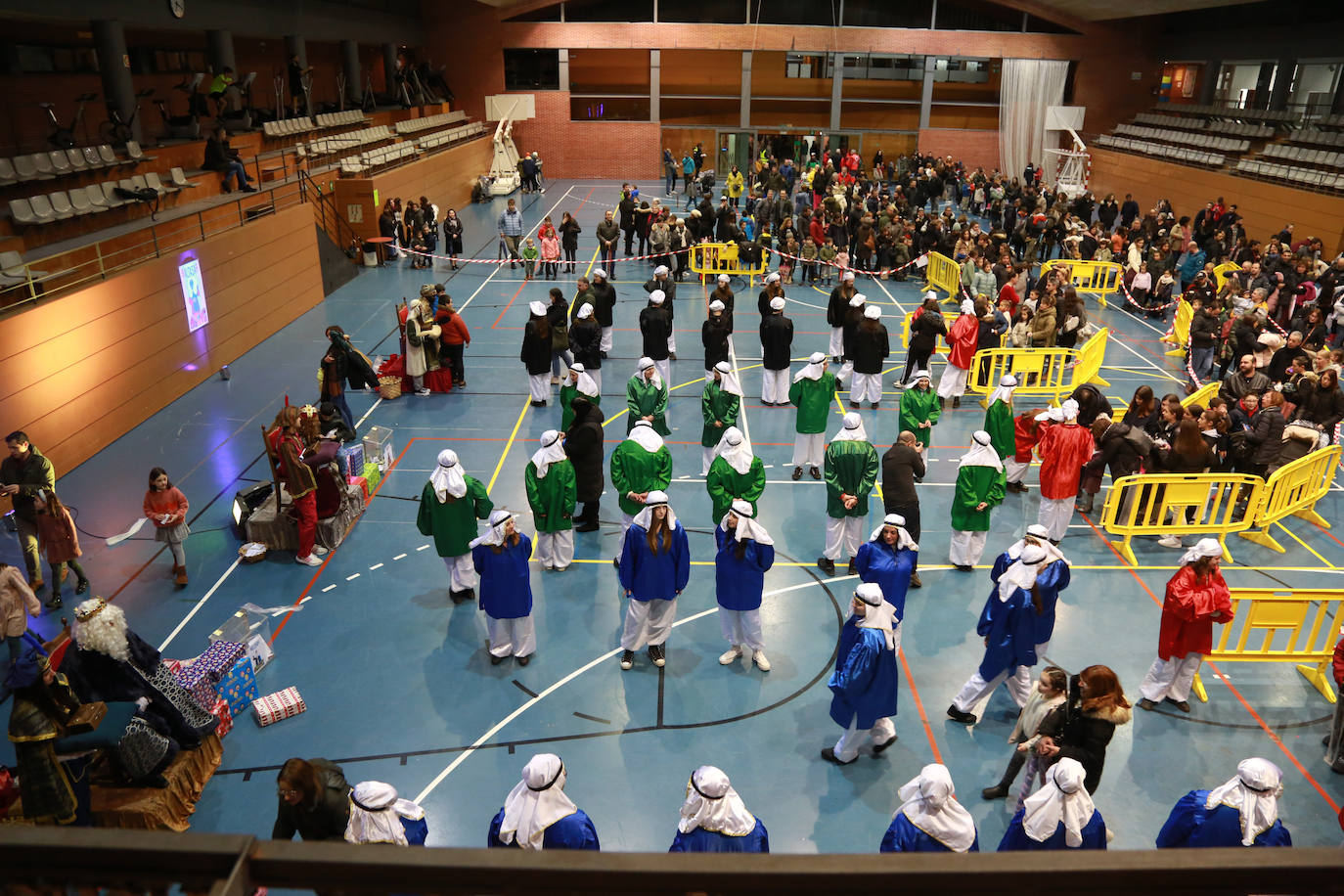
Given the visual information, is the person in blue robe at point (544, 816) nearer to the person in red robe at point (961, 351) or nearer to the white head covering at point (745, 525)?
the white head covering at point (745, 525)

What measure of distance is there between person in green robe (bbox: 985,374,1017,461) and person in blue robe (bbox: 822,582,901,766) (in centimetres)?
525

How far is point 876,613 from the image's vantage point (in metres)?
6.96

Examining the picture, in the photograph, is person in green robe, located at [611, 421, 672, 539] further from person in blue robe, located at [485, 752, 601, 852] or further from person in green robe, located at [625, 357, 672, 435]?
person in blue robe, located at [485, 752, 601, 852]

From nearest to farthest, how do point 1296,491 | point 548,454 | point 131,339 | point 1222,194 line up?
point 548,454 < point 1296,491 < point 131,339 < point 1222,194

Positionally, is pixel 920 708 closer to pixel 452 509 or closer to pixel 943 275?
pixel 452 509

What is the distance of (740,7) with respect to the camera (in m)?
41.6

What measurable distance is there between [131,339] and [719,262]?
14.9 meters

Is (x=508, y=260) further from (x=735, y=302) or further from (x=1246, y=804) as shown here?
(x=1246, y=804)

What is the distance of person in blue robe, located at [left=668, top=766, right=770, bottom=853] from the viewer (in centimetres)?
502

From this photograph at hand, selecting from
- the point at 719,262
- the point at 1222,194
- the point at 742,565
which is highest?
the point at 1222,194

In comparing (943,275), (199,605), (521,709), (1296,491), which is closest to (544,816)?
(521,709)

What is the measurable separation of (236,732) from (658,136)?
39854 mm

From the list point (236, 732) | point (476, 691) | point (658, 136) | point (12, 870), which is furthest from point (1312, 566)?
point (658, 136)

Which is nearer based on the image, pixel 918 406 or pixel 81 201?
pixel 918 406
